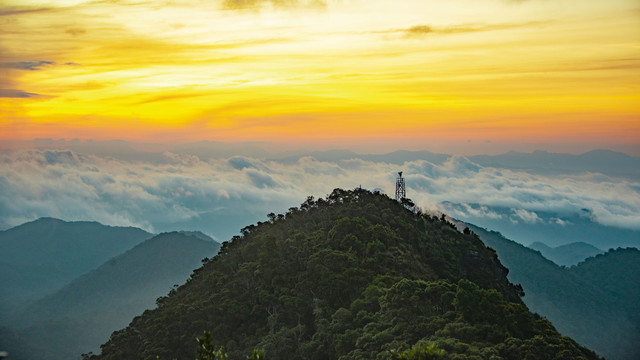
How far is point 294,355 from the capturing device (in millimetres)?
54781

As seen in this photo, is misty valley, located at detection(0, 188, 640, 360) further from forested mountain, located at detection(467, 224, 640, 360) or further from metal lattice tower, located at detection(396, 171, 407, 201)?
forested mountain, located at detection(467, 224, 640, 360)

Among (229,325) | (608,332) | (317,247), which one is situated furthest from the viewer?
(608,332)

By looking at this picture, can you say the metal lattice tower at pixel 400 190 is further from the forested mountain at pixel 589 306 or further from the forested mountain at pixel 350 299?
the forested mountain at pixel 589 306

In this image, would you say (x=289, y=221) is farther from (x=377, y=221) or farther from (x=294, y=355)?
(x=294, y=355)

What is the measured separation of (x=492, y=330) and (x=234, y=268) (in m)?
39.2

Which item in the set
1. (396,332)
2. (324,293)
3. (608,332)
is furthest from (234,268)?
(608,332)

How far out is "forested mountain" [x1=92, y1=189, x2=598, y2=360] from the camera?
48.5 m

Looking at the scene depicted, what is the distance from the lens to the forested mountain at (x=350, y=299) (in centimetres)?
4850

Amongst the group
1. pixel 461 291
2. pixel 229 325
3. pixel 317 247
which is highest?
pixel 461 291

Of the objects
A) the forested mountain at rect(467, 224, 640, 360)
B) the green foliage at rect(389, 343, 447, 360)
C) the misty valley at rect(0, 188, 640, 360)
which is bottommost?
the forested mountain at rect(467, 224, 640, 360)

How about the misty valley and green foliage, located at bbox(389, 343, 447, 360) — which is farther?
the misty valley

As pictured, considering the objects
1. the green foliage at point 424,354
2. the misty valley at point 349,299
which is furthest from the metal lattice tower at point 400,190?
the green foliage at point 424,354

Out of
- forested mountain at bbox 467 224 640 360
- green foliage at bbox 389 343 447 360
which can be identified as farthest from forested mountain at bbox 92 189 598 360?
forested mountain at bbox 467 224 640 360

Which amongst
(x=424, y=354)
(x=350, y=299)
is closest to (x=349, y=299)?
(x=350, y=299)
